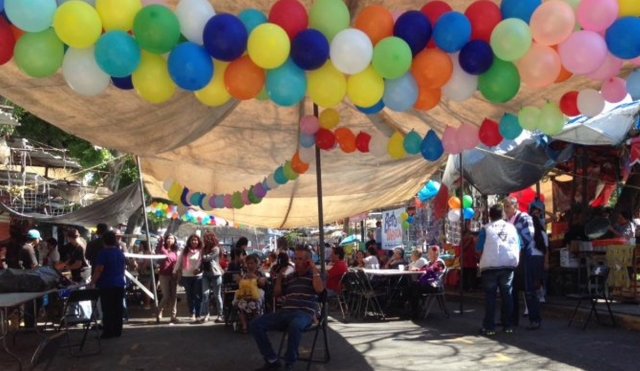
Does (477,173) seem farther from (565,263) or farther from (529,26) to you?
(529,26)

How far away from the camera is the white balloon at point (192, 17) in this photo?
404 centimetres

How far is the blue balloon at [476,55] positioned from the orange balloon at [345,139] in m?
2.72

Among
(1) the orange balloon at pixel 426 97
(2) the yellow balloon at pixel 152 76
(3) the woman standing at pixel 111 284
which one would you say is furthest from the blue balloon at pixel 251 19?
(3) the woman standing at pixel 111 284

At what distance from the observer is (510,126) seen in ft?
19.6

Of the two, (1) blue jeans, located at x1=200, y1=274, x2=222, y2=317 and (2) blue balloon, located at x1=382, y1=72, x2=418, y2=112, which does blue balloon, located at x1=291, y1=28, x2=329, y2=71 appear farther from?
(1) blue jeans, located at x1=200, y1=274, x2=222, y2=317

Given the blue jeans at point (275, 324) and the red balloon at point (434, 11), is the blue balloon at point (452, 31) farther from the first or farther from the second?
the blue jeans at point (275, 324)

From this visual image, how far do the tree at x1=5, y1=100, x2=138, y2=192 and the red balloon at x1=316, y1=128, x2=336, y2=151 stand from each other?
10.2m

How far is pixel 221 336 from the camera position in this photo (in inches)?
351

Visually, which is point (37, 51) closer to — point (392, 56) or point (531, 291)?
point (392, 56)

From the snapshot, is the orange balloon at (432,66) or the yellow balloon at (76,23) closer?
the yellow balloon at (76,23)

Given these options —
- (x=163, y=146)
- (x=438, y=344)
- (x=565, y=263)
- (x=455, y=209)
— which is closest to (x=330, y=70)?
(x=163, y=146)

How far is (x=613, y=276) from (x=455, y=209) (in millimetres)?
4728

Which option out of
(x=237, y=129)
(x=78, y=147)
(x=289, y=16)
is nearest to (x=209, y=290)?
(x=237, y=129)

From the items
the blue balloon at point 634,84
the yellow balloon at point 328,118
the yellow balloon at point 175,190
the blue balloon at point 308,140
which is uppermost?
the yellow balloon at point 328,118
